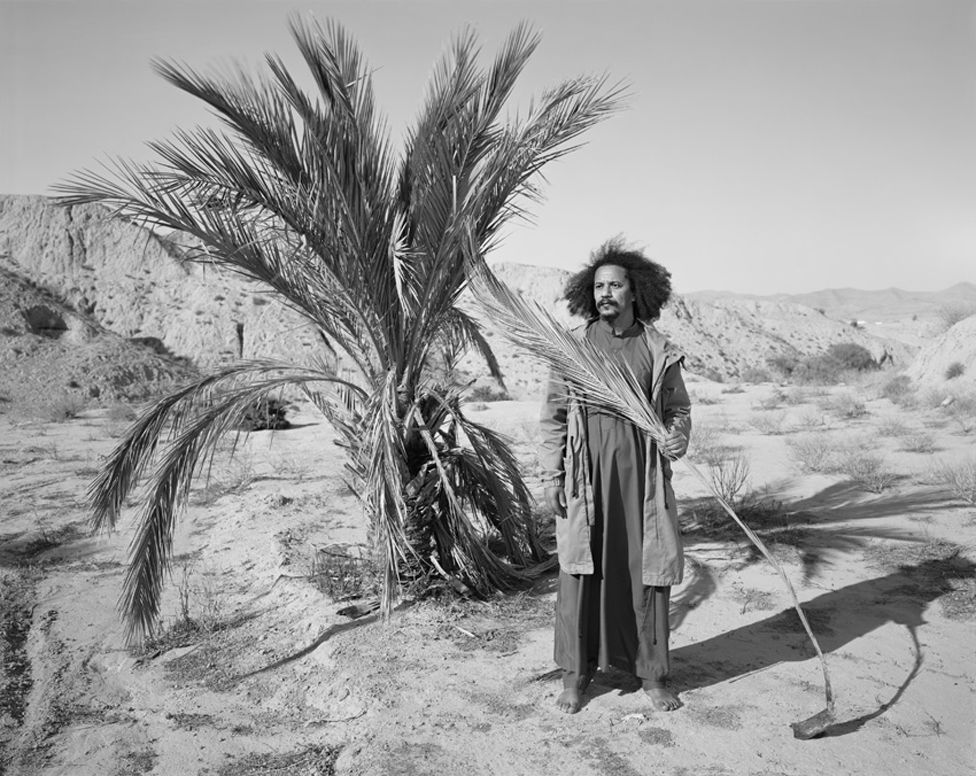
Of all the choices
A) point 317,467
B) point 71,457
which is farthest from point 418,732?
point 71,457

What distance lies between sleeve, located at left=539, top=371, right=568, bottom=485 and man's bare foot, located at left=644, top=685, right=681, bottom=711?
1.09 meters

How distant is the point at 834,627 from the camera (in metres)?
4.46

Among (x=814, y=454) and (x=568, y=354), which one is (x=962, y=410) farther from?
(x=568, y=354)

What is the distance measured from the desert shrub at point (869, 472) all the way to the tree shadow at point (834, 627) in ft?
7.10

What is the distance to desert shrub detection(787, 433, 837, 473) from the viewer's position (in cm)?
852

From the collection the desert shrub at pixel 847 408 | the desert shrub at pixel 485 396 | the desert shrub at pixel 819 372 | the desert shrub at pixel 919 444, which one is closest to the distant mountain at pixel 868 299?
the desert shrub at pixel 819 372

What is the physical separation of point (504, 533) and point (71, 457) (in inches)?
324

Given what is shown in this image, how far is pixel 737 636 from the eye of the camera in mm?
4391

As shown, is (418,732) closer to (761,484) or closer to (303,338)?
(761,484)

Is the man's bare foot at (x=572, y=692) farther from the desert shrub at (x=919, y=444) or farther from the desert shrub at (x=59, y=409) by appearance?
the desert shrub at (x=59, y=409)

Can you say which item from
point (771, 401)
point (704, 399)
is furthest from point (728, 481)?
point (704, 399)

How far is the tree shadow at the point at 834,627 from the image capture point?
3914 millimetres

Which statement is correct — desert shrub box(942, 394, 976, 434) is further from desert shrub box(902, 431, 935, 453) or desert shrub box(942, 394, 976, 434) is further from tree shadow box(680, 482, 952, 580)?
tree shadow box(680, 482, 952, 580)

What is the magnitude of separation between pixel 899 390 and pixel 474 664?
13.1 meters
